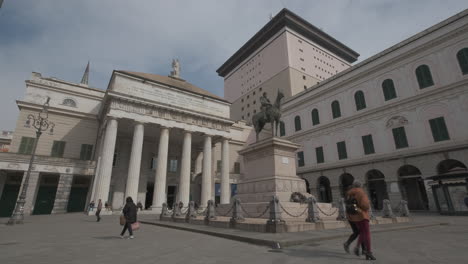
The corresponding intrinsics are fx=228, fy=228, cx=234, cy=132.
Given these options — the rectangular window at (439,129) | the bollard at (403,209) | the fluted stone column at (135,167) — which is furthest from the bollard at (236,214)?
the rectangular window at (439,129)

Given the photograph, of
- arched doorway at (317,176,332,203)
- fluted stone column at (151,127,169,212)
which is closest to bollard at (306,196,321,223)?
fluted stone column at (151,127,169,212)

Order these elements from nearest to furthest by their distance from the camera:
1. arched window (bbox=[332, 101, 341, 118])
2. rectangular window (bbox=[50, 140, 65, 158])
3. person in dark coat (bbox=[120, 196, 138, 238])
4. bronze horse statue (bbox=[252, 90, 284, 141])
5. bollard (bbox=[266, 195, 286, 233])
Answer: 1. bollard (bbox=[266, 195, 286, 233])
2. person in dark coat (bbox=[120, 196, 138, 238])
3. bronze horse statue (bbox=[252, 90, 284, 141])
4. rectangular window (bbox=[50, 140, 65, 158])
5. arched window (bbox=[332, 101, 341, 118])

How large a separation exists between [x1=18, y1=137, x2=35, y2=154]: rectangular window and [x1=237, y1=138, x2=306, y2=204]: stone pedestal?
80.5 feet

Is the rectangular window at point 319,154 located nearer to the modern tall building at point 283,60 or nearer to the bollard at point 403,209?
the bollard at point 403,209

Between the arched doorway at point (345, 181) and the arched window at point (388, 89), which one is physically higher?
the arched window at point (388, 89)

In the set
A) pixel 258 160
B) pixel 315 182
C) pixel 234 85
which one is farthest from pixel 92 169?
pixel 234 85

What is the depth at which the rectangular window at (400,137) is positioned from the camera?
22444 mm

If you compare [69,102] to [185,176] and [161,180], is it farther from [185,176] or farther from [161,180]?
[185,176]

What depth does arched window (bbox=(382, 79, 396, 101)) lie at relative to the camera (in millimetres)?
24078

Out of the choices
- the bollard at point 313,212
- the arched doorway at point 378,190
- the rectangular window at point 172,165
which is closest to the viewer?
the bollard at point 313,212

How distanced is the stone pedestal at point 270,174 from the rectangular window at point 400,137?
53.7 ft

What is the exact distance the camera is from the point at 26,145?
2414cm

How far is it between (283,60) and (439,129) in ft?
119

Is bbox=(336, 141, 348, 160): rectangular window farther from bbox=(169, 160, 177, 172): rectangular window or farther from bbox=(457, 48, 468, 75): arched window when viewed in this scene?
bbox=(169, 160, 177, 172): rectangular window
